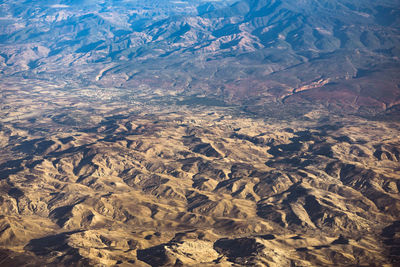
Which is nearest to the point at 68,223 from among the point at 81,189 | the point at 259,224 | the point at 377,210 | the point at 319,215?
the point at 81,189

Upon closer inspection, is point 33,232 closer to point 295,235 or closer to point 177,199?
point 177,199

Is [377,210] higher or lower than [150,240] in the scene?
lower

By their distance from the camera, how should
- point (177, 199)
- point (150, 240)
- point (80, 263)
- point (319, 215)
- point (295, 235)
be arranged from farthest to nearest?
point (177, 199), point (319, 215), point (295, 235), point (150, 240), point (80, 263)

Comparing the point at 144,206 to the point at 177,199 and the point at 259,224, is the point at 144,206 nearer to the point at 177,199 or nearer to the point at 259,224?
the point at 177,199

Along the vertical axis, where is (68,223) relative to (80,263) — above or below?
below

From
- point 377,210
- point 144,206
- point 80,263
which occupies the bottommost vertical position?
point 377,210

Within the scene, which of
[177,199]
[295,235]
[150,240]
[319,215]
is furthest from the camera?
[177,199]

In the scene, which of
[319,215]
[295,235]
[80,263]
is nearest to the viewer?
[80,263]

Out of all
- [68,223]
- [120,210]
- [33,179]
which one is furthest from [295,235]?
[33,179]

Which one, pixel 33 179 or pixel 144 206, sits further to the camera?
pixel 33 179
